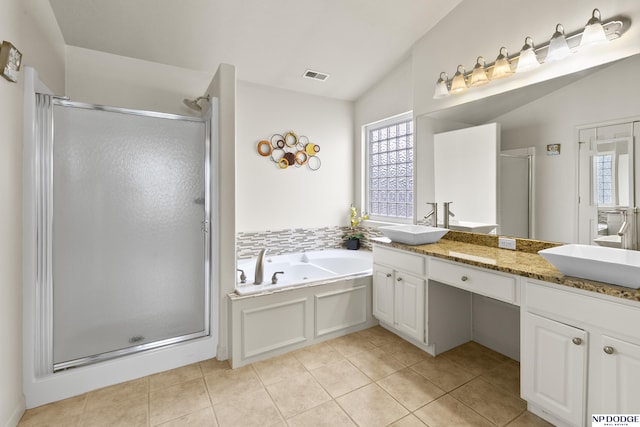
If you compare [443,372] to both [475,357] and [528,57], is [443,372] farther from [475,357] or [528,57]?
[528,57]

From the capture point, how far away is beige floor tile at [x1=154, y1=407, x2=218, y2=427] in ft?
5.36

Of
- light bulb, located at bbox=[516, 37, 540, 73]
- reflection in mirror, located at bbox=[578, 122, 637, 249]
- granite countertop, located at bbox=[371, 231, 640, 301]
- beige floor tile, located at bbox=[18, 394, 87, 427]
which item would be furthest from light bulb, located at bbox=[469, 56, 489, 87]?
beige floor tile, located at bbox=[18, 394, 87, 427]

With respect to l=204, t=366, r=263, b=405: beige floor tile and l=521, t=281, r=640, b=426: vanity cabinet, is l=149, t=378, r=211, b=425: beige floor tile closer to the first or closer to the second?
l=204, t=366, r=263, b=405: beige floor tile

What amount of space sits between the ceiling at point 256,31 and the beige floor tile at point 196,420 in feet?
9.01

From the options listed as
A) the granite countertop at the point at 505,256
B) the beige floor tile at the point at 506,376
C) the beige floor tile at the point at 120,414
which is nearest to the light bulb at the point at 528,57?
the granite countertop at the point at 505,256

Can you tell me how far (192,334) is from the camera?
7.56 ft

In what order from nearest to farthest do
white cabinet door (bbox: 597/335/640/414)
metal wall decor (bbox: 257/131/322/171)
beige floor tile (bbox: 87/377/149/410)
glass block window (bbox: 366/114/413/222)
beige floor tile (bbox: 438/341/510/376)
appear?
white cabinet door (bbox: 597/335/640/414), beige floor tile (bbox: 87/377/149/410), beige floor tile (bbox: 438/341/510/376), metal wall decor (bbox: 257/131/322/171), glass block window (bbox: 366/114/413/222)

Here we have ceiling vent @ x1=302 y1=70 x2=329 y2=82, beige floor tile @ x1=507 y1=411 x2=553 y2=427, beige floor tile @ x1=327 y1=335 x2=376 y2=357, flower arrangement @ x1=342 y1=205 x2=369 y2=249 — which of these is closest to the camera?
beige floor tile @ x1=507 y1=411 x2=553 y2=427

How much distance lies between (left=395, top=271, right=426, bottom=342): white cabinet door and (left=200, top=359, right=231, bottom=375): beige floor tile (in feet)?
4.47

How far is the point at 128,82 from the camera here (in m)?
2.71

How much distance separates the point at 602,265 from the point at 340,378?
1.58 m

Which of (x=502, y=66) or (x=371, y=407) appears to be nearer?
(x=371, y=407)

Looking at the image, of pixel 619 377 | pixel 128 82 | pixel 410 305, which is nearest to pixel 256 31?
pixel 128 82

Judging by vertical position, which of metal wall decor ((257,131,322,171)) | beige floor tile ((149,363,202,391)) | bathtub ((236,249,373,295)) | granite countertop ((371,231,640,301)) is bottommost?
beige floor tile ((149,363,202,391))
